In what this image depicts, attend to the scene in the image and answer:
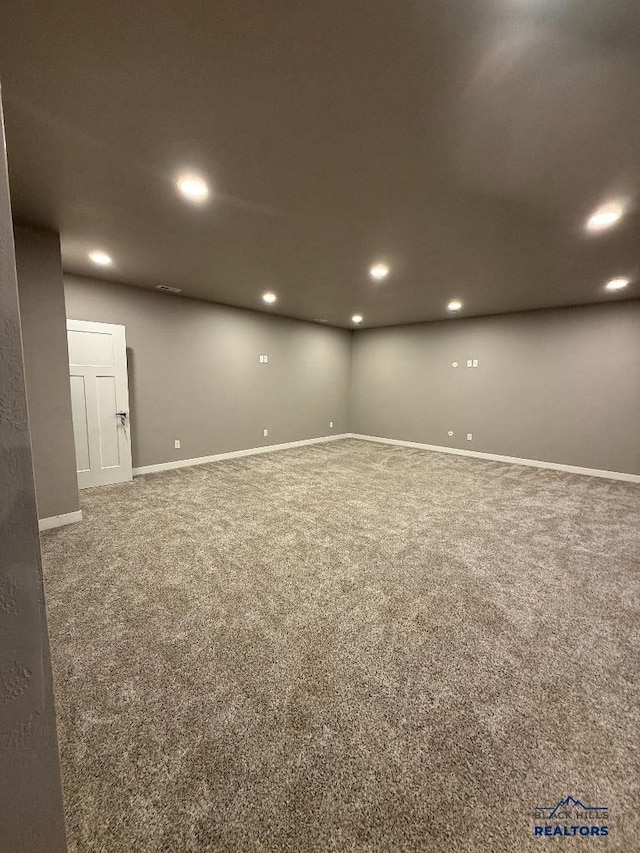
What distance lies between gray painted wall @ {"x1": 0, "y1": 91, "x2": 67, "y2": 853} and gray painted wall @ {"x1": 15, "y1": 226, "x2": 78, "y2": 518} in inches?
118

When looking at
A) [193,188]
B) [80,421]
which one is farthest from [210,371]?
[193,188]

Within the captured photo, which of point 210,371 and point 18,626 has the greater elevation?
point 210,371

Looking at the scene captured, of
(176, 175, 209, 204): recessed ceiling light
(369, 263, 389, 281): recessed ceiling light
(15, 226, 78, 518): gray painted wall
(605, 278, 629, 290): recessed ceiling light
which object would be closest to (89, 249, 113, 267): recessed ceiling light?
(15, 226, 78, 518): gray painted wall

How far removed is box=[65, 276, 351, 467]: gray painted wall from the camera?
4.78 m

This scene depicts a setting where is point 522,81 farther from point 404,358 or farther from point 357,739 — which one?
point 404,358

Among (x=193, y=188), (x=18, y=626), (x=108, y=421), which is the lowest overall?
(x=108, y=421)

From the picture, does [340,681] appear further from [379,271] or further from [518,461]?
[518,461]

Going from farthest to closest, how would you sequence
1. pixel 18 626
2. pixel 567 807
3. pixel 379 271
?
pixel 379 271 → pixel 567 807 → pixel 18 626

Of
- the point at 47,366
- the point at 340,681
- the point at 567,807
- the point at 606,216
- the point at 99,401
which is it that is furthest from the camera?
the point at 99,401

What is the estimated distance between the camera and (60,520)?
3.24 metres

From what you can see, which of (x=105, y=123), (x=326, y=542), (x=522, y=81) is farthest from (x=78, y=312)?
(x=522, y=81)

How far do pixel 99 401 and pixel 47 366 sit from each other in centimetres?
119

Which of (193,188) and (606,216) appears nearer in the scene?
(193,188)

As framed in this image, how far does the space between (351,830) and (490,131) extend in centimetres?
277
